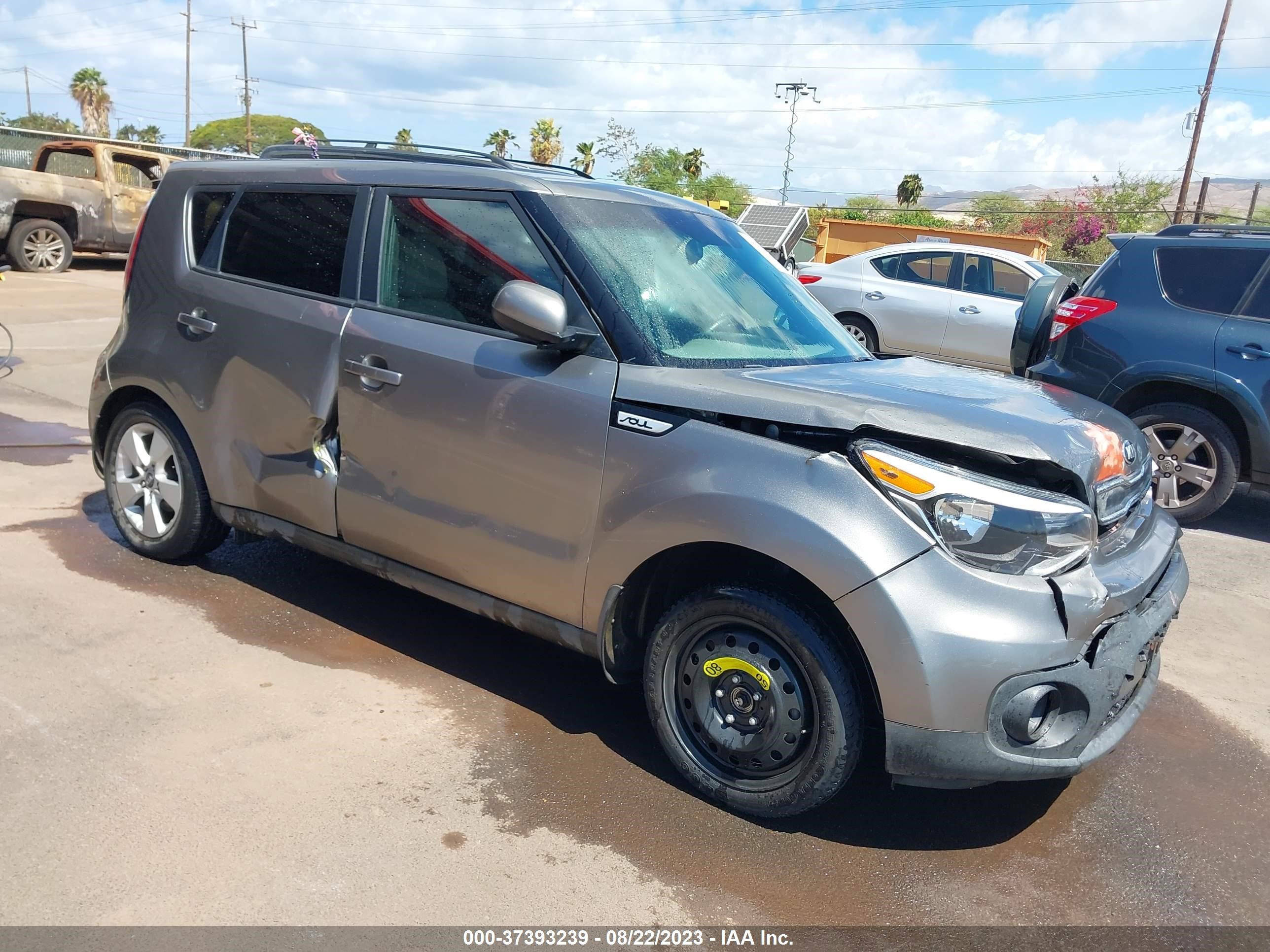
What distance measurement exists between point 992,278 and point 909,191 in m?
50.0

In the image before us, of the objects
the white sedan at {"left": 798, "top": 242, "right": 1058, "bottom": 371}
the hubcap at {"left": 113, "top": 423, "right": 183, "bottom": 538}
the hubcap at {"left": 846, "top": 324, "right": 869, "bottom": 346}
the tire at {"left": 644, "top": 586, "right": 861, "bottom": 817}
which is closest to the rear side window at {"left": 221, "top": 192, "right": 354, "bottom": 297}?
the hubcap at {"left": 113, "top": 423, "right": 183, "bottom": 538}

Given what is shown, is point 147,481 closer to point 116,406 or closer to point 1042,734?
point 116,406

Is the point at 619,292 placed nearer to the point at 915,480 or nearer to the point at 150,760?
the point at 915,480

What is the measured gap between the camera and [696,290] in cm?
367

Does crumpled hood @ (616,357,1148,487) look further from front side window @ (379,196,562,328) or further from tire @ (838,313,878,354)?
tire @ (838,313,878,354)

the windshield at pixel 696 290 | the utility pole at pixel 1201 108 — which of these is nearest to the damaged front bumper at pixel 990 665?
the windshield at pixel 696 290

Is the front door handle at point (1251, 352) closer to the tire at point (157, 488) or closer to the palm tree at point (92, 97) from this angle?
the tire at point (157, 488)

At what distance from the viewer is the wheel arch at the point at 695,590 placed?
2936mm

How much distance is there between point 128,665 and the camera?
3869 millimetres

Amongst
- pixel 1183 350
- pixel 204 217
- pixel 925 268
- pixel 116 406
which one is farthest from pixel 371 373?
pixel 925 268

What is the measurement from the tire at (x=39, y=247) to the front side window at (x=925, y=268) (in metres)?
12.7

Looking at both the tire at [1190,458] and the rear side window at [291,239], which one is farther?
the tire at [1190,458]

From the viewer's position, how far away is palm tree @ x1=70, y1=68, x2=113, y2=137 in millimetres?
75625

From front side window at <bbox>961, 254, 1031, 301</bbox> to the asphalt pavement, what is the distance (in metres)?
7.78
